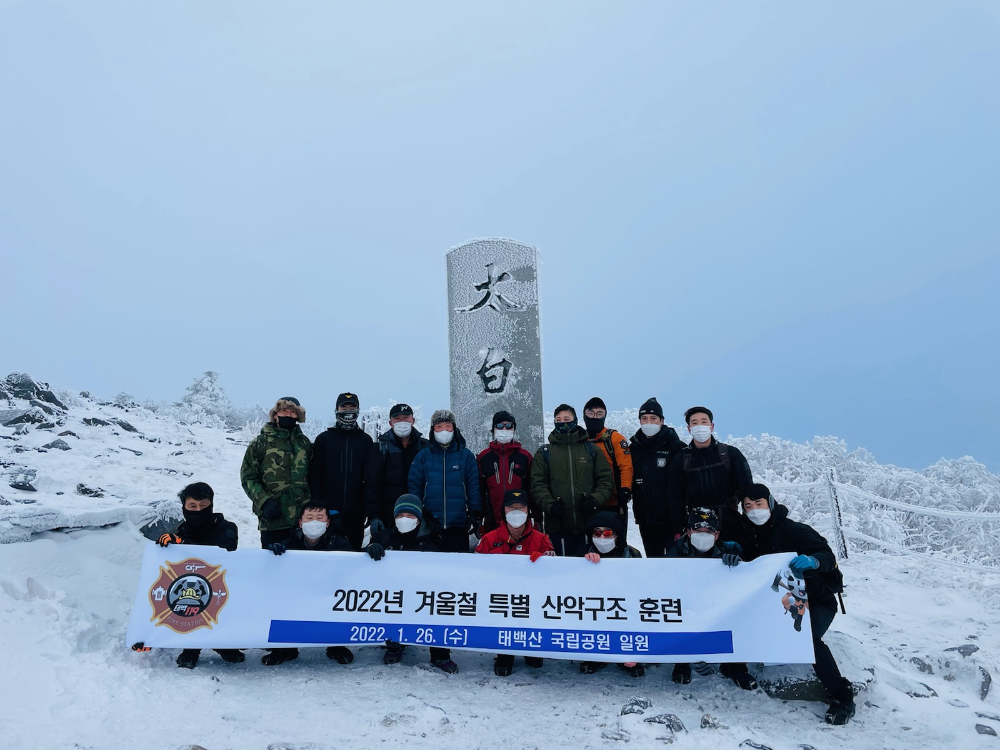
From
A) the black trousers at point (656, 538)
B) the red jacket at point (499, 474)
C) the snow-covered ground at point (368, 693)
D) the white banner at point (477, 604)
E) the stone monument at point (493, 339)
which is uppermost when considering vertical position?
the stone monument at point (493, 339)

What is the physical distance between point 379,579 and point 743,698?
2.76 metres

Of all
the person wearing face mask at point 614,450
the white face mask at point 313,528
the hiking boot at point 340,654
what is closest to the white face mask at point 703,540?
the person wearing face mask at point 614,450

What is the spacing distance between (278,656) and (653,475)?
343 centimetres

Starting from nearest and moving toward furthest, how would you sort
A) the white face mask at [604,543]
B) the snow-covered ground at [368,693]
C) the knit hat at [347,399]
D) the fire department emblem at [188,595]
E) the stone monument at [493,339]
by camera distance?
1. the snow-covered ground at [368,693]
2. the fire department emblem at [188,595]
3. the white face mask at [604,543]
4. the knit hat at [347,399]
5. the stone monument at [493,339]

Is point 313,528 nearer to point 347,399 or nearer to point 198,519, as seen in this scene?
point 198,519

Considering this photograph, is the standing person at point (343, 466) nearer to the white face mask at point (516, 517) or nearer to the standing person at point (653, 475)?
the white face mask at point (516, 517)

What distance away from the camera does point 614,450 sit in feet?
18.8

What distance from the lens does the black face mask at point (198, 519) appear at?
4742mm

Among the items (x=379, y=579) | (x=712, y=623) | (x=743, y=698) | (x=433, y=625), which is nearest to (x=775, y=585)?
(x=712, y=623)

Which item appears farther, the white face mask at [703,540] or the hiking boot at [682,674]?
the white face mask at [703,540]

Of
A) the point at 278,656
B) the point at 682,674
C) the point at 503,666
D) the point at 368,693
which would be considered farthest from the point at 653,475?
the point at 278,656

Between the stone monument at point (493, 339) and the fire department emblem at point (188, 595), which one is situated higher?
the stone monument at point (493, 339)

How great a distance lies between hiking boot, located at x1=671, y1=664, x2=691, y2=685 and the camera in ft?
14.4

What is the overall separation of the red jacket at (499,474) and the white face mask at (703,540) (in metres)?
1.45
